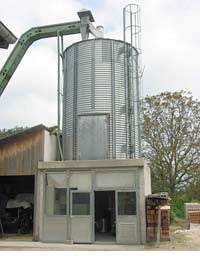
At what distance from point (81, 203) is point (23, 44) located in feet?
25.4

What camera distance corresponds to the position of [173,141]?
2145 centimetres

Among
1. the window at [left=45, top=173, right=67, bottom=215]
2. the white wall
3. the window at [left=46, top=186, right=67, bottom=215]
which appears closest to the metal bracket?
the white wall

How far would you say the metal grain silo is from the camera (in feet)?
38.0

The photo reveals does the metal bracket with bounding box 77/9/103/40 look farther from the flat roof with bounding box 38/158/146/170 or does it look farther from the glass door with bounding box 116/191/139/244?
the glass door with bounding box 116/191/139/244

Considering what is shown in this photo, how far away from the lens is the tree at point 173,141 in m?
21.3

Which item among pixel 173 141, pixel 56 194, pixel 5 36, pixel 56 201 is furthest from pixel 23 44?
pixel 173 141

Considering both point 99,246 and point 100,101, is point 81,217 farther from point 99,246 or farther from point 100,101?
point 100,101

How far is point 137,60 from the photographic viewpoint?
13000mm

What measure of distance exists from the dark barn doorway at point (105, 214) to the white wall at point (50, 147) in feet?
9.12

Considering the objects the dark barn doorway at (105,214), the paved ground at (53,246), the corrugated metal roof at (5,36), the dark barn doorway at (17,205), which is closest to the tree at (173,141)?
the dark barn doorway at (105,214)

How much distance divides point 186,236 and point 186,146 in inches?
399

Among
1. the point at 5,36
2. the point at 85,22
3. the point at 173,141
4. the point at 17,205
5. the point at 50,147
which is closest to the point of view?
the point at 5,36

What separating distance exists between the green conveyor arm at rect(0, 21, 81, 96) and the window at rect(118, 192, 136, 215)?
7374 millimetres
